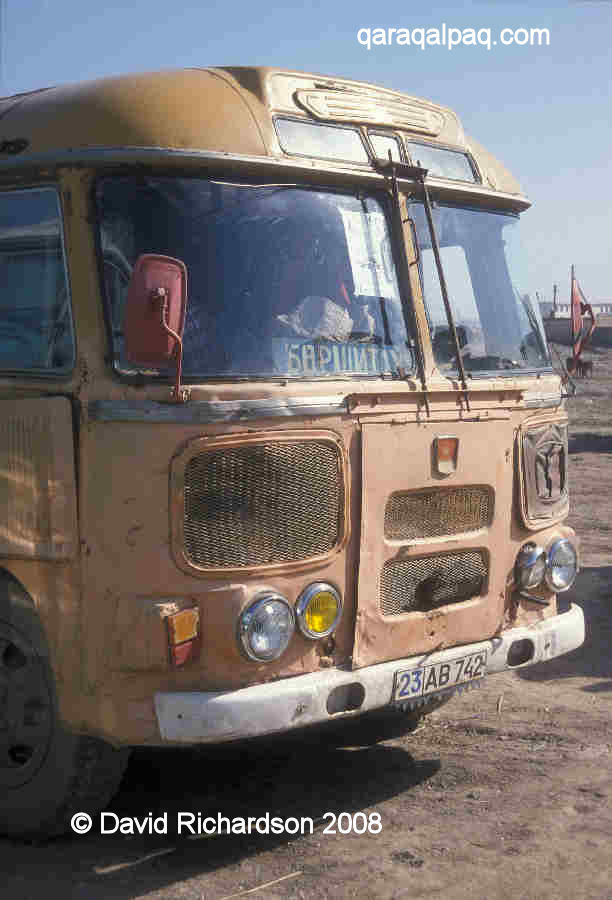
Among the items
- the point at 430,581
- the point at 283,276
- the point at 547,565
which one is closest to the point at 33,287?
the point at 283,276

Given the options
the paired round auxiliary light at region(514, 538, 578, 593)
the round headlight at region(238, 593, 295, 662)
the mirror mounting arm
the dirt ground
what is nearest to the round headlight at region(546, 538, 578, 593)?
the paired round auxiliary light at region(514, 538, 578, 593)

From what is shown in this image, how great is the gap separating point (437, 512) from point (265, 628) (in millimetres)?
926

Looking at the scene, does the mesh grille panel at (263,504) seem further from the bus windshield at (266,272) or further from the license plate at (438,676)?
the license plate at (438,676)

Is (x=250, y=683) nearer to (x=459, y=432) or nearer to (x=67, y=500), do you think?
(x=67, y=500)

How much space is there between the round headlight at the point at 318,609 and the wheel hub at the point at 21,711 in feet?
3.19

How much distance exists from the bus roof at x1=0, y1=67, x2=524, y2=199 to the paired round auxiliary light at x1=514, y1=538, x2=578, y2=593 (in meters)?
1.84

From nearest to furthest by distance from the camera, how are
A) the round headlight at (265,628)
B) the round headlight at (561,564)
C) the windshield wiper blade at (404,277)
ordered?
the round headlight at (265,628) < the windshield wiper blade at (404,277) < the round headlight at (561,564)

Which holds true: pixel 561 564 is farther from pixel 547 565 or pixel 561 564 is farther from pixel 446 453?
pixel 446 453

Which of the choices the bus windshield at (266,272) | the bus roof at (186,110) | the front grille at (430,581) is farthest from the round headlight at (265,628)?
the bus roof at (186,110)

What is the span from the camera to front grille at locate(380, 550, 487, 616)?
4.59m

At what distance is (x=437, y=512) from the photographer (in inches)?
185

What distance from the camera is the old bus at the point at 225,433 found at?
4086 mm

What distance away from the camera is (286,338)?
436cm

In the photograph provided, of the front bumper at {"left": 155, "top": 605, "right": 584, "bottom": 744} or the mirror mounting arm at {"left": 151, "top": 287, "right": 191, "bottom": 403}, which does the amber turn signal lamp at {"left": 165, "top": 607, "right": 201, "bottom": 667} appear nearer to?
the front bumper at {"left": 155, "top": 605, "right": 584, "bottom": 744}
